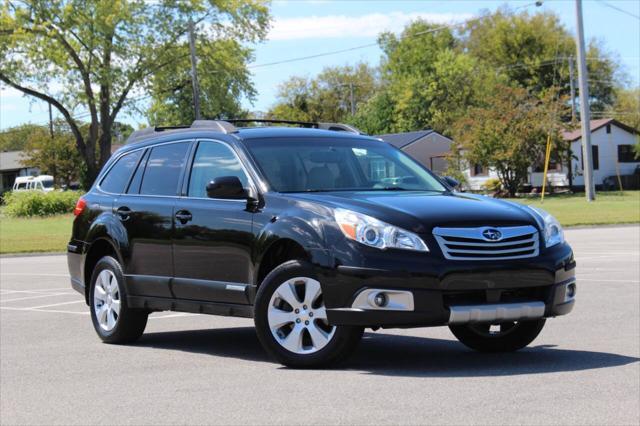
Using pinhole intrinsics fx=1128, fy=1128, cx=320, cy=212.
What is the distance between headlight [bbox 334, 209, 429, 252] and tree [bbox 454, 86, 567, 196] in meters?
61.1

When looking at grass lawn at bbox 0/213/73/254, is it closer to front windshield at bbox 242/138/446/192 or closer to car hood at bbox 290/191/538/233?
front windshield at bbox 242/138/446/192

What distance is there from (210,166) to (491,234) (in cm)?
273

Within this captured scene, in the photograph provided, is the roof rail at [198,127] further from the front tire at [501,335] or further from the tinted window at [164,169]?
the front tire at [501,335]

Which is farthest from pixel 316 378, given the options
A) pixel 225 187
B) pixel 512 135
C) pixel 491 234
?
pixel 512 135

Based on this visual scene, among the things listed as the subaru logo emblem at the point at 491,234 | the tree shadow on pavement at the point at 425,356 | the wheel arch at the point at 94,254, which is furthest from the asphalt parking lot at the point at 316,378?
the subaru logo emblem at the point at 491,234

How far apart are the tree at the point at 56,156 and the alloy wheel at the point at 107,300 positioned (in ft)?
296

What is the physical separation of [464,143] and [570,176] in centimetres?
862

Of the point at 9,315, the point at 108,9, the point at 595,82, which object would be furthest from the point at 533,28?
the point at 9,315

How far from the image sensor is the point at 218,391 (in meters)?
7.50

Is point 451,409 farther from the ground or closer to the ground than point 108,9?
closer to the ground

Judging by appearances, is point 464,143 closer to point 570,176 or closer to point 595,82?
point 570,176

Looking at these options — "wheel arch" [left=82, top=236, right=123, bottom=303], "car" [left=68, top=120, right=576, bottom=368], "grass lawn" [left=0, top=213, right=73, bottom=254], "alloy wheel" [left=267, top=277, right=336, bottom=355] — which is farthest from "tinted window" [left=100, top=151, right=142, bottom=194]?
"grass lawn" [left=0, top=213, right=73, bottom=254]

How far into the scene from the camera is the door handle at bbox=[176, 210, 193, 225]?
9.40 m

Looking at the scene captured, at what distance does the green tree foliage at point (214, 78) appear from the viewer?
238 ft
